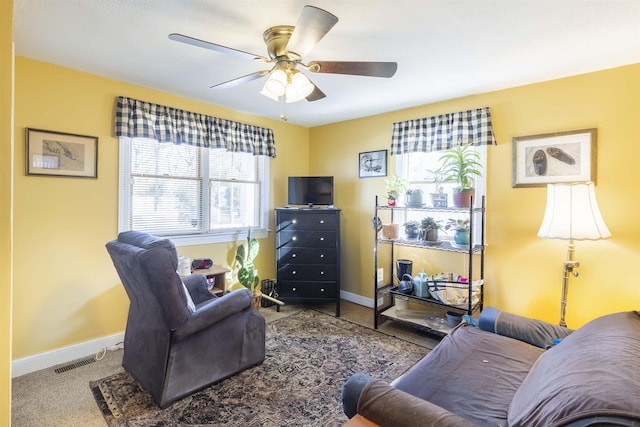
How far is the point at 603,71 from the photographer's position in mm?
2438

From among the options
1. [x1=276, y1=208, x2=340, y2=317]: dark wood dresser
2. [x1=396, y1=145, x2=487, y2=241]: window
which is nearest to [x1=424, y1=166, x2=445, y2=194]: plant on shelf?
[x1=396, y1=145, x2=487, y2=241]: window

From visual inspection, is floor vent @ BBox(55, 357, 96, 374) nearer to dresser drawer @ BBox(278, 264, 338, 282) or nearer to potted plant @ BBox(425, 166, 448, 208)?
dresser drawer @ BBox(278, 264, 338, 282)

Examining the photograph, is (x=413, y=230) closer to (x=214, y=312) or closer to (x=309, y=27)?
(x=214, y=312)

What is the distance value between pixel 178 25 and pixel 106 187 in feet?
5.39

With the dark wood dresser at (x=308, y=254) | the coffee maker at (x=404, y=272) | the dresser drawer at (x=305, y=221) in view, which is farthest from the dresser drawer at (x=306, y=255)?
the coffee maker at (x=404, y=272)

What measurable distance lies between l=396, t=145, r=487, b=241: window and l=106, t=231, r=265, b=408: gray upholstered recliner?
7.02 ft

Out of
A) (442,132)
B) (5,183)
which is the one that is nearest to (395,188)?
(442,132)

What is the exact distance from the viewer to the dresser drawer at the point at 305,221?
3652mm

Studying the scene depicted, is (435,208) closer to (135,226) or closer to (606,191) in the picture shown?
(606,191)

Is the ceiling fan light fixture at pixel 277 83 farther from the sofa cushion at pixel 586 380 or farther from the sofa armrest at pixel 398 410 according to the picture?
the sofa cushion at pixel 586 380

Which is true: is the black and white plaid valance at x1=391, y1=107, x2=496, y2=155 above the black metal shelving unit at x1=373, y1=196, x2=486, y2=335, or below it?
above

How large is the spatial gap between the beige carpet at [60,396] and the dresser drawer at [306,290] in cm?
118

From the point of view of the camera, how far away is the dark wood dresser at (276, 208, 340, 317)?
12.0 ft

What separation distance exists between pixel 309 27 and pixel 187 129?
2.18m
